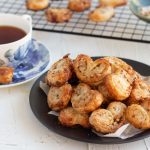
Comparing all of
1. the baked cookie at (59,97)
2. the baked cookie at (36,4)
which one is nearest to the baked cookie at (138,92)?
the baked cookie at (59,97)

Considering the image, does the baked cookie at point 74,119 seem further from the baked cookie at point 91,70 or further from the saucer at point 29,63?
the saucer at point 29,63

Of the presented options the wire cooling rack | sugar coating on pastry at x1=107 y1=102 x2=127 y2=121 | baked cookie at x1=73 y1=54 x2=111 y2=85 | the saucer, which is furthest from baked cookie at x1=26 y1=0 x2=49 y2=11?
sugar coating on pastry at x1=107 y1=102 x2=127 y2=121

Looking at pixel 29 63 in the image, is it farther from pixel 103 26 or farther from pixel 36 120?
pixel 103 26

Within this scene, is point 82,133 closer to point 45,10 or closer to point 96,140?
point 96,140

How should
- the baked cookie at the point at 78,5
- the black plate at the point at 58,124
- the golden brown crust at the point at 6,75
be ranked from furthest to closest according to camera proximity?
the baked cookie at the point at 78,5, the golden brown crust at the point at 6,75, the black plate at the point at 58,124

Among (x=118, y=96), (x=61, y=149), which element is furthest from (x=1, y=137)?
(x=118, y=96)

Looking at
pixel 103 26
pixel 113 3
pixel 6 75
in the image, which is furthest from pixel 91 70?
pixel 113 3
